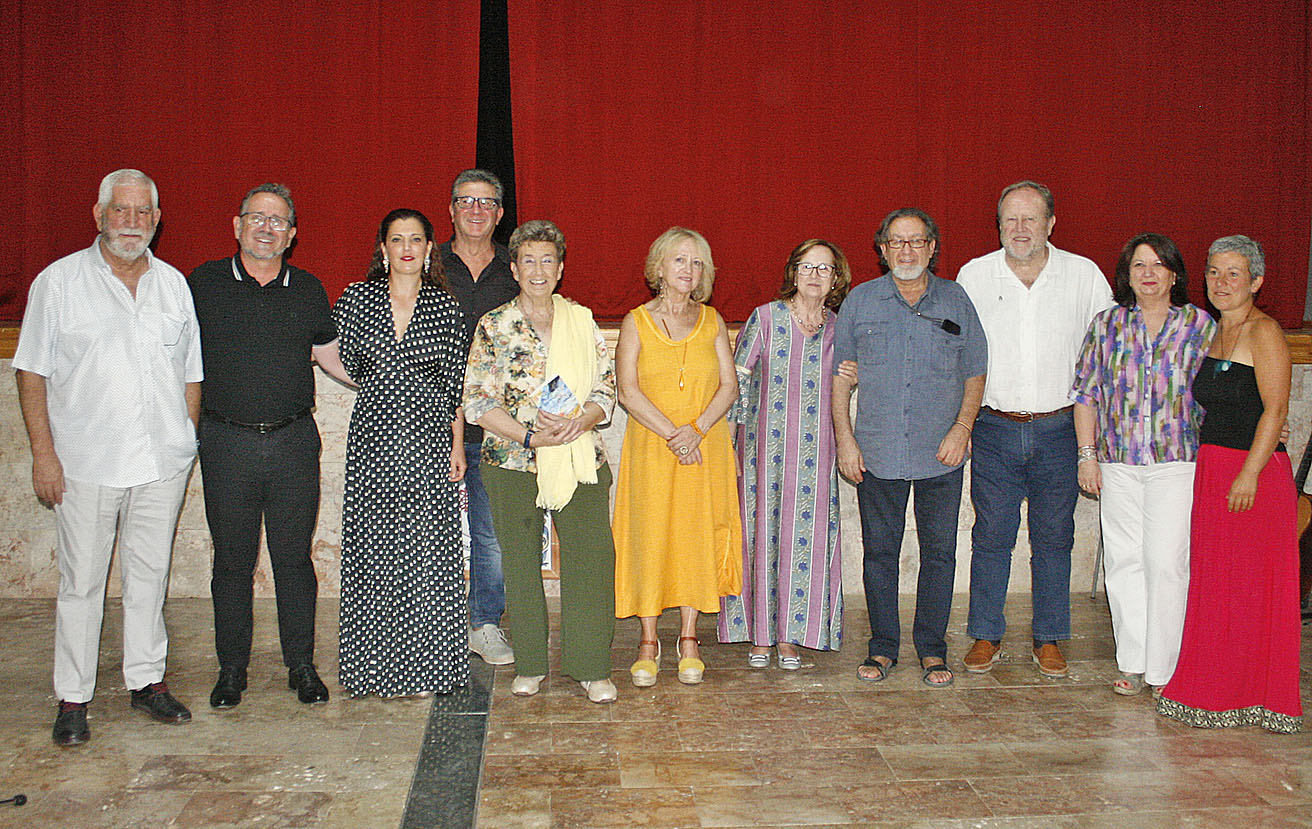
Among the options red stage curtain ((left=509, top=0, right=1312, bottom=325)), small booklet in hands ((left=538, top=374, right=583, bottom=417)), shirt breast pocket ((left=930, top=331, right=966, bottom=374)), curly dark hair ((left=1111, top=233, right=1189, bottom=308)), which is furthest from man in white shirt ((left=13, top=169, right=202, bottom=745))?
curly dark hair ((left=1111, top=233, right=1189, bottom=308))

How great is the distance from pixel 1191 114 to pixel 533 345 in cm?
337

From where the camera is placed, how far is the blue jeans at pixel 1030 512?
Answer: 3.57 metres

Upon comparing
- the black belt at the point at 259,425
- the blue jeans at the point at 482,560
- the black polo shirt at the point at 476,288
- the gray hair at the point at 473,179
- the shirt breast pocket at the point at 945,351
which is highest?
the gray hair at the point at 473,179

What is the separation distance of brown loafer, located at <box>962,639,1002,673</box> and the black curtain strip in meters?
2.71

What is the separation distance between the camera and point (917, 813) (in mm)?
2600

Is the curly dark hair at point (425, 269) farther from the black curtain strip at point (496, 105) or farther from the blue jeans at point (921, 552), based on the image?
the blue jeans at point (921, 552)

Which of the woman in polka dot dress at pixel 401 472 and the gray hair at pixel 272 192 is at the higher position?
the gray hair at pixel 272 192

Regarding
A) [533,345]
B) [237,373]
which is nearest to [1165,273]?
[533,345]

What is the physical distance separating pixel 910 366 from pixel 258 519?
2.18 metres

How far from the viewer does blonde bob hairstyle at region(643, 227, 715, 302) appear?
3391mm

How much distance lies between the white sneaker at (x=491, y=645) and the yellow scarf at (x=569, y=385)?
73cm

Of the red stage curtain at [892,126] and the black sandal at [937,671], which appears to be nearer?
the black sandal at [937,671]

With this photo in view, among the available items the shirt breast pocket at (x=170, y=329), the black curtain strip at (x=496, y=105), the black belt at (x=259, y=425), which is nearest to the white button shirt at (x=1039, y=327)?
the black curtain strip at (x=496, y=105)

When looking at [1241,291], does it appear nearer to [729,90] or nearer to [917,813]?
[917,813]
